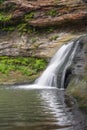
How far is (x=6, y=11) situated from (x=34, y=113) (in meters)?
21.1

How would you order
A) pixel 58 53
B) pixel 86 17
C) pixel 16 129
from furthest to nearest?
pixel 86 17, pixel 58 53, pixel 16 129

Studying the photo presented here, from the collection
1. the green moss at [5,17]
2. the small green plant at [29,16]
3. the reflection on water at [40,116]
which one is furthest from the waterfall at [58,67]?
the reflection on water at [40,116]

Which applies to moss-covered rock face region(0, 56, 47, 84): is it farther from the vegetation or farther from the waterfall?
the waterfall

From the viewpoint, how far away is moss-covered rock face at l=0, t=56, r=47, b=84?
883 inches

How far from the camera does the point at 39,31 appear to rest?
27438 mm

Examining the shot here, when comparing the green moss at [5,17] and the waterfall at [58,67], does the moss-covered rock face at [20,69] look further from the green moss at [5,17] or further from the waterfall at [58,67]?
the green moss at [5,17]

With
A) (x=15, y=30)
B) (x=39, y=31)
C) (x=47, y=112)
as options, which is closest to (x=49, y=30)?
(x=39, y=31)

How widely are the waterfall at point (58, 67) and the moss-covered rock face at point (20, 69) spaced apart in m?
1.08

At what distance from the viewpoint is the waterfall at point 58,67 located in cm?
1936

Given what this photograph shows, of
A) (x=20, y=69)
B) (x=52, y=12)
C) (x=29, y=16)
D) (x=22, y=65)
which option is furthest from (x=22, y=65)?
(x=52, y=12)

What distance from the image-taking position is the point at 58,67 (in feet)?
69.0

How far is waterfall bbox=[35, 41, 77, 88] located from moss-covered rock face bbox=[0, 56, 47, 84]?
42.7 inches

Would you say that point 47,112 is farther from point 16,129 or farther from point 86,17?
point 86,17

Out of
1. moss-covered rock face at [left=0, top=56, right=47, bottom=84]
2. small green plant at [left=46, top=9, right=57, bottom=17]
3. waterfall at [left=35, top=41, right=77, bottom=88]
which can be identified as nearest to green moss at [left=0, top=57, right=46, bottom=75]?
moss-covered rock face at [left=0, top=56, right=47, bottom=84]
